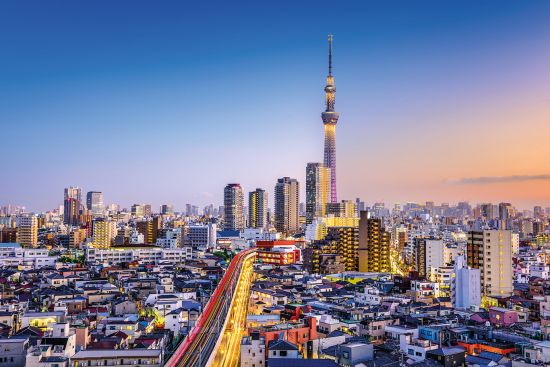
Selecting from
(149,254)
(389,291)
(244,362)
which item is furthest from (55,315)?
(149,254)

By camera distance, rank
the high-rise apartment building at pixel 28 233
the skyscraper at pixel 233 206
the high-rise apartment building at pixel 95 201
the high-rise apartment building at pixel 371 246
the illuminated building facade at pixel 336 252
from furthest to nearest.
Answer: the high-rise apartment building at pixel 95 201, the skyscraper at pixel 233 206, the high-rise apartment building at pixel 28 233, the high-rise apartment building at pixel 371 246, the illuminated building facade at pixel 336 252

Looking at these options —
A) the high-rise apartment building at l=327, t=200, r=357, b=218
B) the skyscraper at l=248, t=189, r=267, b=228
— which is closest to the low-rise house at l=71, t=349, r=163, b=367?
the high-rise apartment building at l=327, t=200, r=357, b=218

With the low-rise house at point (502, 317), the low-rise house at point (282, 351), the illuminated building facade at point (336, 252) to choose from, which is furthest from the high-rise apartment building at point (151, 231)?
the low-rise house at point (282, 351)

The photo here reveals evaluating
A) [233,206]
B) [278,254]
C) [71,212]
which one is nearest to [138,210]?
[71,212]

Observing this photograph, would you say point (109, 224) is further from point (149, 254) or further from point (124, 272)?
point (124, 272)

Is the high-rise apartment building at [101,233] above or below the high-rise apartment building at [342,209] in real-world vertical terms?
below

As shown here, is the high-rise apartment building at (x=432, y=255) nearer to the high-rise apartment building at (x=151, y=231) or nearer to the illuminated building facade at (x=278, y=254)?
the illuminated building facade at (x=278, y=254)
